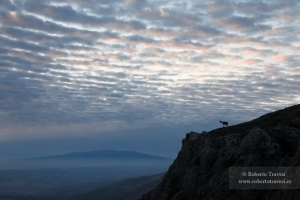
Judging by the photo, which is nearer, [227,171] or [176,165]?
[227,171]

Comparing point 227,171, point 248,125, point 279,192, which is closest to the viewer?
point 279,192

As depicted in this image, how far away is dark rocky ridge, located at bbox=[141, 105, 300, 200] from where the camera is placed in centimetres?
4234

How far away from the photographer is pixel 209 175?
52.4 meters

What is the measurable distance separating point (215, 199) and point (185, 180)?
41.3ft

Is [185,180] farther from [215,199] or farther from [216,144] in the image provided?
[215,199]

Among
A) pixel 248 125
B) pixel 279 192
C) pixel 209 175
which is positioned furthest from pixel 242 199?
pixel 248 125

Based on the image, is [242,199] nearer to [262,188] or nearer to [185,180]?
[262,188]

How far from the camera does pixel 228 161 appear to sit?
4938cm

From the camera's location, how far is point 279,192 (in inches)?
1485

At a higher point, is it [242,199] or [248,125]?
[248,125]

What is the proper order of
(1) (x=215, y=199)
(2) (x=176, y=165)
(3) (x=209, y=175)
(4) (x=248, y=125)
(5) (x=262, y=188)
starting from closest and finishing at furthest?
(5) (x=262, y=188), (1) (x=215, y=199), (3) (x=209, y=175), (2) (x=176, y=165), (4) (x=248, y=125)

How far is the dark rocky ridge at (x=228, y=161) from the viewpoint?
139ft

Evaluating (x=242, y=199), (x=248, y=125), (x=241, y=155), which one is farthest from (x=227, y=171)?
(x=248, y=125)

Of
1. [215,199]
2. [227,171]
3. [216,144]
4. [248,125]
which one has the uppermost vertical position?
[248,125]
